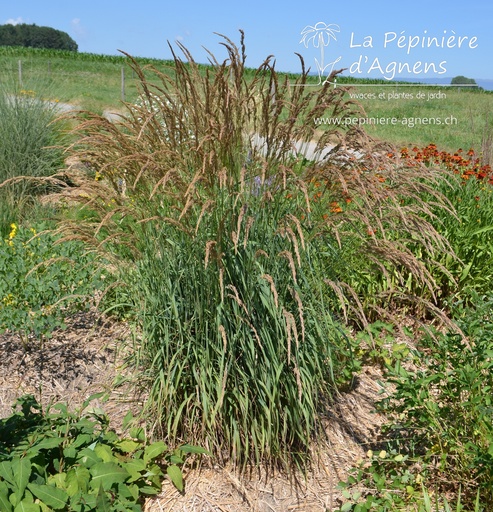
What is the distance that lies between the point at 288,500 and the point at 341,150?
1744mm

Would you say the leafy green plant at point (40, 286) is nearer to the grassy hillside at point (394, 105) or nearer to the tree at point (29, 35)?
the grassy hillside at point (394, 105)

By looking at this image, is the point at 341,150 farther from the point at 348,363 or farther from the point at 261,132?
the point at 348,363

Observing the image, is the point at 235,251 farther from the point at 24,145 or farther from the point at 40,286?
the point at 24,145

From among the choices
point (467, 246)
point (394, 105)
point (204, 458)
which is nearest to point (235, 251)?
point (204, 458)

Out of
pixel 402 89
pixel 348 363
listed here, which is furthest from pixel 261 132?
pixel 402 89

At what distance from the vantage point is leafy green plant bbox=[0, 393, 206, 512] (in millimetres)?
2443

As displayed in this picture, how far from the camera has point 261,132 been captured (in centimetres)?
293

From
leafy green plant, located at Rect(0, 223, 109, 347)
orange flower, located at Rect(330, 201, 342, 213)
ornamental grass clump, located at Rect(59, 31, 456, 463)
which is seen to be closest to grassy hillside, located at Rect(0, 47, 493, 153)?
orange flower, located at Rect(330, 201, 342, 213)

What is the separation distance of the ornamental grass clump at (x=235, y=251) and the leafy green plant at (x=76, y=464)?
19 centimetres

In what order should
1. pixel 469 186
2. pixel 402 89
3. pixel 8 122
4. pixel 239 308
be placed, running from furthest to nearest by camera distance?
pixel 402 89
pixel 8 122
pixel 469 186
pixel 239 308

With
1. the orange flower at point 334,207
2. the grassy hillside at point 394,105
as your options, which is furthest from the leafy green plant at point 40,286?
the grassy hillside at point 394,105

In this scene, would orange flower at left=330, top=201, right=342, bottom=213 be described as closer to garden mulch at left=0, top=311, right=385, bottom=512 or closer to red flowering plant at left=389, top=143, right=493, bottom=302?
red flowering plant at left=389, top=143, right=493, bottom=302

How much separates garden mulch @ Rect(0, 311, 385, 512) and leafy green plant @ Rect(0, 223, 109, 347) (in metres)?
0.17

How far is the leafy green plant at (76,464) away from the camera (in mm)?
2443
